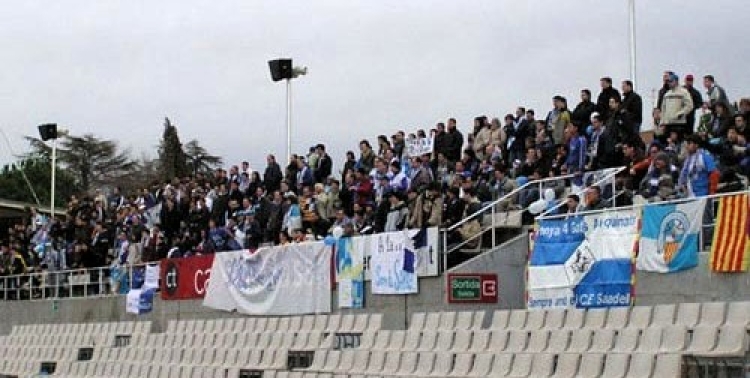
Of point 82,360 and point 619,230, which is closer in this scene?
point 619,230

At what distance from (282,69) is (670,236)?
46.2 feet

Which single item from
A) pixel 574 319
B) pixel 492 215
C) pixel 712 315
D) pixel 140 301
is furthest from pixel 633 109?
pixel 140 301

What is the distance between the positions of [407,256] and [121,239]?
1092 cm

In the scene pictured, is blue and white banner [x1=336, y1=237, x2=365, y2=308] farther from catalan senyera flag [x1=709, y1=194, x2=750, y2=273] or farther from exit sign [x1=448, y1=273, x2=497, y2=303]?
catalan senyera flag [x1=709, y1=194, x2=750, y2=273]

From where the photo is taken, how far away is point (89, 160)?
74.6 metres

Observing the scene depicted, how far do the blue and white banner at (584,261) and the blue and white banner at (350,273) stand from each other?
11.4 feet

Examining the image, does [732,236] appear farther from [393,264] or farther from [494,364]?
[393,264]

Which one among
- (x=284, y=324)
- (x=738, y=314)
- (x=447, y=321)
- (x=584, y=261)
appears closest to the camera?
(x=738, y=314)

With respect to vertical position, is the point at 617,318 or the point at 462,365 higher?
the point at 617,318

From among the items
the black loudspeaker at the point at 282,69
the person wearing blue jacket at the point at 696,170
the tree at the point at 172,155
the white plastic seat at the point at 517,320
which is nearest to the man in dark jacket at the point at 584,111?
the person wearing blue jacket at the point at 696,170

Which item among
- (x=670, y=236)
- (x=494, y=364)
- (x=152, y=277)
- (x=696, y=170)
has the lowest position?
(x=494, y=364)

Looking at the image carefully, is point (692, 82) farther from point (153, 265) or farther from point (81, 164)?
point (81, 164)

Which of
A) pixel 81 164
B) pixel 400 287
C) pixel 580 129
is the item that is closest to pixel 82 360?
pixel 400 287

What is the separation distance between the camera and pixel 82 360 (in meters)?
24.3
